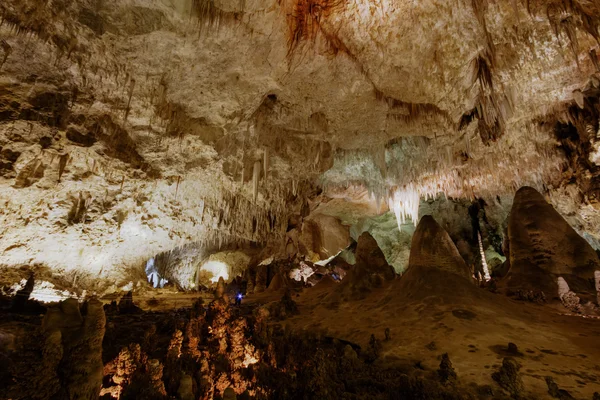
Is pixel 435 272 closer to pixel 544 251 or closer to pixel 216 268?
pixel 544 251

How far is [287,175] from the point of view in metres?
14.7

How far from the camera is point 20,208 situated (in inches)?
430

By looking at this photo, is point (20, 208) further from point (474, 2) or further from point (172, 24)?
point (474, 2)

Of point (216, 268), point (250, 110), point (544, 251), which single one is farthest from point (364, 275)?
point (216, 268)

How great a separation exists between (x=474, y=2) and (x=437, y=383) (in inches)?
294

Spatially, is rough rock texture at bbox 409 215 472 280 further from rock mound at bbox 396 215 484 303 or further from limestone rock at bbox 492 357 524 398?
limestone rock at bbox 492 357 524 398

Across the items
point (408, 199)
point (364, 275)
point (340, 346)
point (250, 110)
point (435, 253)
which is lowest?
point (340, 346)

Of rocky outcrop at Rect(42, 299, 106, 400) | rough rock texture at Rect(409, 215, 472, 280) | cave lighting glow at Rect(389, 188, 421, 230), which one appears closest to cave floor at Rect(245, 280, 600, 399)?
rough rock texture at Rect(409, 215, 472, 280)

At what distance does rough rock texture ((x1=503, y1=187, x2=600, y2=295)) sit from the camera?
1042 centimetres

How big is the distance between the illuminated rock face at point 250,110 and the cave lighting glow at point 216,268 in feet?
17.1

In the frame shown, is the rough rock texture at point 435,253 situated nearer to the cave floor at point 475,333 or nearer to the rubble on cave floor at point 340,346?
the rubble on cave floor at point 340,346

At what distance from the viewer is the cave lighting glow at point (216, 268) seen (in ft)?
70.4

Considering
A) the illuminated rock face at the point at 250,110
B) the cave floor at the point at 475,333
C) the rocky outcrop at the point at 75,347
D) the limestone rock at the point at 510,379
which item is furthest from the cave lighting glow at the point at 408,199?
the rocky outcrop at the point at 75,347

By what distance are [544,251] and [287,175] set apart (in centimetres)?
993
